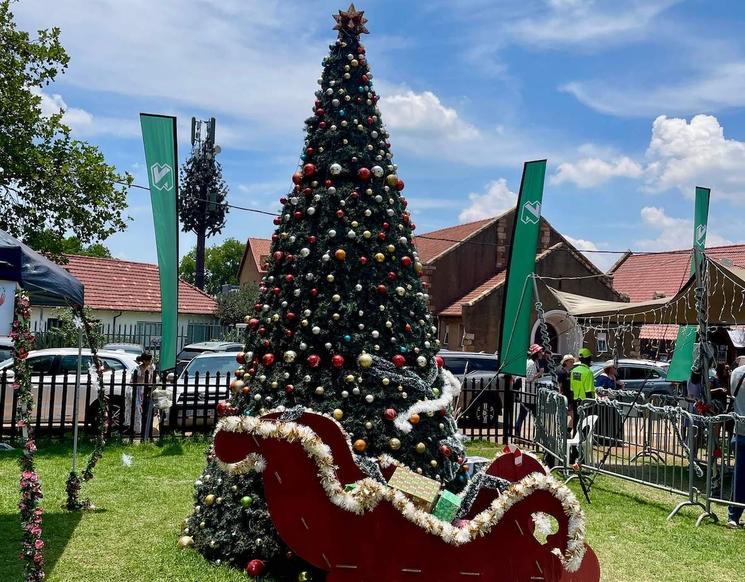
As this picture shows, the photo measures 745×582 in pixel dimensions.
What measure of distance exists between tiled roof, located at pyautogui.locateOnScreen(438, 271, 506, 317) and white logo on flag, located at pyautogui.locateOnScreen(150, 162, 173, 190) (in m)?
22.5

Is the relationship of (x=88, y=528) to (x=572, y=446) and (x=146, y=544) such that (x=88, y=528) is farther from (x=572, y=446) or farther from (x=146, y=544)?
(x=572, y=446)

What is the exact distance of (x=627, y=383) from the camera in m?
19.2

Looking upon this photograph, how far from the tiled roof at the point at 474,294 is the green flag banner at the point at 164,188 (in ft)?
73.4

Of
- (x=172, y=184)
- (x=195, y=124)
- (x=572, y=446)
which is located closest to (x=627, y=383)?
(x=572, y=446)

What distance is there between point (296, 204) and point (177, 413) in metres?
7.72

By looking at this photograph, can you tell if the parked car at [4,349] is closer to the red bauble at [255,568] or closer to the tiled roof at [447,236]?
the red bauble at [255,568]

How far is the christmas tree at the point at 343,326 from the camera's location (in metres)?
5.34

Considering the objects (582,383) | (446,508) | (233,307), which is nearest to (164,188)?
(446,508)

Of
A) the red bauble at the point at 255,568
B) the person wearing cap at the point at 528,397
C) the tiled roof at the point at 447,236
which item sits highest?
the tiled roof at the point at 447,236

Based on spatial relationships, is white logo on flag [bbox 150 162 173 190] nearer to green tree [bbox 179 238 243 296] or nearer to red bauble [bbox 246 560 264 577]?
red bauble [bbox 246 560 264 577]

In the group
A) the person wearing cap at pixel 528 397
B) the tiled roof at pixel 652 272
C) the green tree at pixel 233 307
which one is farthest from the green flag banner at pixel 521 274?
the green tree at pixel 233 307

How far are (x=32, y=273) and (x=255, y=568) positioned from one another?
292 centimetres

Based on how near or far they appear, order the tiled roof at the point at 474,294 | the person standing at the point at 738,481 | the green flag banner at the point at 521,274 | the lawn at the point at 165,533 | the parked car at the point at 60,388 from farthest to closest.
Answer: the tiled roof at the point at 474,294
the parked car at the point at 60,388
the green flag banner at the point at 521,274
the person standing at the point at 738,481
the lawn at the point at 165,533

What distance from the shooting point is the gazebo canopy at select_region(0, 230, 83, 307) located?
4.80m
